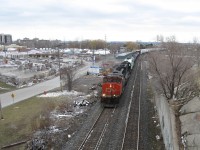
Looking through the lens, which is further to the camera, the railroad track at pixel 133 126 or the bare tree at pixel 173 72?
the bare tree at pixel 173 72

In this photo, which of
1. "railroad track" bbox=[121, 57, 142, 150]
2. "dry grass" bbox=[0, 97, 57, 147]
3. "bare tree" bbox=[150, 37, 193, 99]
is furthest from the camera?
"bare tree" bbox=[150, 37, 193, 99]

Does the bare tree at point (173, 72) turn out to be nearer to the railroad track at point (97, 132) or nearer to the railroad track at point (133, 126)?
the railroad track at point (133, 126)

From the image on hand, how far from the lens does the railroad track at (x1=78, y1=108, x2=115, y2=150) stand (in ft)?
67.1

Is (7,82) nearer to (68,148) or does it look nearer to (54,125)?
Result: (54,125)

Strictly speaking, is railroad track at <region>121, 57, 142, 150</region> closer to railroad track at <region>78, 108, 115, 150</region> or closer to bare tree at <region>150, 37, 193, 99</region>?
railroad track at <region>78, 108, 115, 150</region>

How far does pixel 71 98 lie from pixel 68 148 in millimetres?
18182

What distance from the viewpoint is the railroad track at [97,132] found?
20.4 metres

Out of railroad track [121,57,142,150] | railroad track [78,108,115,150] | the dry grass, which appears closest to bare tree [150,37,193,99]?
railroad track [121,57,142,150]

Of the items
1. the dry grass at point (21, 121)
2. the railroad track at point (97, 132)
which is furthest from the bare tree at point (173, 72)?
the dry grass at point (21, 121)

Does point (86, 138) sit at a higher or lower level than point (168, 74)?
lower

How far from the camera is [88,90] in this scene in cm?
4406

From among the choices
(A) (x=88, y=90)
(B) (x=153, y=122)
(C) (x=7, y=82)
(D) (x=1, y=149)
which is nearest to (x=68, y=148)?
(D) (x=1, y=149)

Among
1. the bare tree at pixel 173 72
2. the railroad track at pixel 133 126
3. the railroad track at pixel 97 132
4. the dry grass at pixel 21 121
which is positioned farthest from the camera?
the bare tree at pixel 173 72

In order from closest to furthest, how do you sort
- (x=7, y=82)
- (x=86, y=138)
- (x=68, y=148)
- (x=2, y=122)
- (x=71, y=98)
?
(x=68, y=148) → (x=86, y=138) → (x=2, y=122) → (x=71, y=98) → (x=7, y=82)
